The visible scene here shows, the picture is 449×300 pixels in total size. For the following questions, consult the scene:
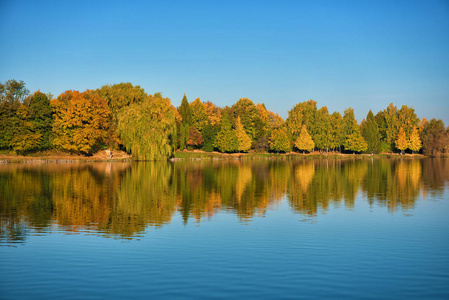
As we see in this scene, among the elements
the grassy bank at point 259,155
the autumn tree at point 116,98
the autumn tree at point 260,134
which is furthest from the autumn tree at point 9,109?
the autumn tree at point 260,134

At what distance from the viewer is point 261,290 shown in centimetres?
1062

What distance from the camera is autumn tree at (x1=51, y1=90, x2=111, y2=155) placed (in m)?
82.8

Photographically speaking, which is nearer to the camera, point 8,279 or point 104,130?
point 8,279

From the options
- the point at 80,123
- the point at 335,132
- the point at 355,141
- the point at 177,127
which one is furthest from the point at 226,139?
the point at 355,141

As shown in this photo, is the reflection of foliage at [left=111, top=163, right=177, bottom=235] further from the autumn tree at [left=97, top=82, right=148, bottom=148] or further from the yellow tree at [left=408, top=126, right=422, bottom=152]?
the yellow tree at [left=408, top=126, right=422, bottom=152]

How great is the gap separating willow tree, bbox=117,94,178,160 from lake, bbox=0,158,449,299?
161 ft

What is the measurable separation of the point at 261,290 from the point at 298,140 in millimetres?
111495

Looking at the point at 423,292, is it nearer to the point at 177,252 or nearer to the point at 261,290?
the point at 261,290

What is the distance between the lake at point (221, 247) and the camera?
35.5ft

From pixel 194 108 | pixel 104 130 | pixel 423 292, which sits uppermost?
pixel 194 108

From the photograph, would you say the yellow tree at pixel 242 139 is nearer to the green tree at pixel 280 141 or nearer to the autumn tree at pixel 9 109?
the green tree at pixel 280 141

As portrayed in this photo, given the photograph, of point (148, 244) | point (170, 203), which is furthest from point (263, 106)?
point (148, 244)

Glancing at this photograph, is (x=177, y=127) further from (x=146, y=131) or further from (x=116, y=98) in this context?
(x=146, y=131)

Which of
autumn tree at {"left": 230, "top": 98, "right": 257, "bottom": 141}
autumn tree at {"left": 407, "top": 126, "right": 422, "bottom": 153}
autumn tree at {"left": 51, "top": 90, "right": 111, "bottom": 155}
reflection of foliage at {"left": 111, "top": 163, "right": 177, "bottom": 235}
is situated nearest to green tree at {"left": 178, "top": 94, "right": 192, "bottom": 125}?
autumn tree at {"left": 230, "top": 98, "right": 257, "bottom": 141}
